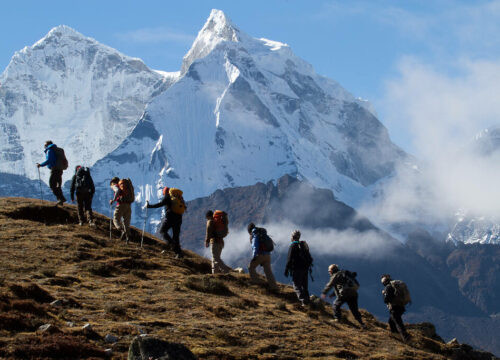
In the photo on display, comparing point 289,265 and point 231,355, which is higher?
point 289,265

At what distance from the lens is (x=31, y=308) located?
58.7 ft

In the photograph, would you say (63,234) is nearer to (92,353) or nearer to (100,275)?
(100,275)

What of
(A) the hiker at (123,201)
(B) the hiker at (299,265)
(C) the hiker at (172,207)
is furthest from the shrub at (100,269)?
(B) the hiker at (299,265)

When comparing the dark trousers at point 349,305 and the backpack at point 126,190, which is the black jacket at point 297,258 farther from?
the backpack at point 126,190

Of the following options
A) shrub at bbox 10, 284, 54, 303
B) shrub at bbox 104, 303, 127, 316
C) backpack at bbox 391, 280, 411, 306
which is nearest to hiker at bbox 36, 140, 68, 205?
shrub at bbox 10, 284, 54, 303

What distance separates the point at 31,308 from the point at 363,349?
28.2 feet

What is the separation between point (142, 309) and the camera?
2016cm

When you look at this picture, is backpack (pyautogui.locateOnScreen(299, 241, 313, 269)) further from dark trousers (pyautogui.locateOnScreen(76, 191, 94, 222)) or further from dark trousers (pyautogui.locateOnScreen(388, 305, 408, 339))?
dark trousers (pyautogui.locateOnScreen(76, 191, 94, 222))

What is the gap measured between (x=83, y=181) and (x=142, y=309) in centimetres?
1112

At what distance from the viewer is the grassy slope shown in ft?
55.6

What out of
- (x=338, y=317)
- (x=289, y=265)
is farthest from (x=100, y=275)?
(x=338, y=317)

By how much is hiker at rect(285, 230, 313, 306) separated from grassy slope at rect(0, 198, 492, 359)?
63 cm

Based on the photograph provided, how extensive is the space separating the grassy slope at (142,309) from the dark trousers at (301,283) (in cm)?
52

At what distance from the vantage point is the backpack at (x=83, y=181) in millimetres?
30016
